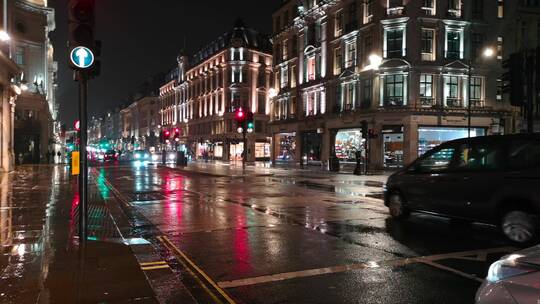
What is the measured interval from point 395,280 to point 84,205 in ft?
16.4

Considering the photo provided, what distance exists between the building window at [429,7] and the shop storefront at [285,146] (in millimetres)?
21449

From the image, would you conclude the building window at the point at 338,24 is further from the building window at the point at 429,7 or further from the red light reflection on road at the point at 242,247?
the red light reflection on road at the point at 242,247

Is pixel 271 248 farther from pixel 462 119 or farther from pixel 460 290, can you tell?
pixel 462 119

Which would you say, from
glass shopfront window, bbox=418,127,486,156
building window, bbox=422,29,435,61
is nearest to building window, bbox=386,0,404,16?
building window, bbox=422,29,435,61

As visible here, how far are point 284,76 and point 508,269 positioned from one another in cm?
5518

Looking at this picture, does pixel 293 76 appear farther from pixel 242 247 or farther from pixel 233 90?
pixel 242 247

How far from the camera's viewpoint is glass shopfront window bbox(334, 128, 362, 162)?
44312 mm

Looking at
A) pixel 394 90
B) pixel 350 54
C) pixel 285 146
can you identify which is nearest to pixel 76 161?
pixel 394 90

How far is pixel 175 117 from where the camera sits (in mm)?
104062

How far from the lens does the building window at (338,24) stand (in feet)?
150

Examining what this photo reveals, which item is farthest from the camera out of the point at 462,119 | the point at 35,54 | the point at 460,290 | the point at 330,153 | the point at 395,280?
the point at 35,54

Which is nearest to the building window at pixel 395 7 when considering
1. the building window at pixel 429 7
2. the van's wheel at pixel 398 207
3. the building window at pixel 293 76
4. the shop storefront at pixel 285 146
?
the building window at pixel 429 7

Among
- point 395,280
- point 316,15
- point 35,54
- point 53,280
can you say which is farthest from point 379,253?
point 35,54

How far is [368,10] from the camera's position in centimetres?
4162
